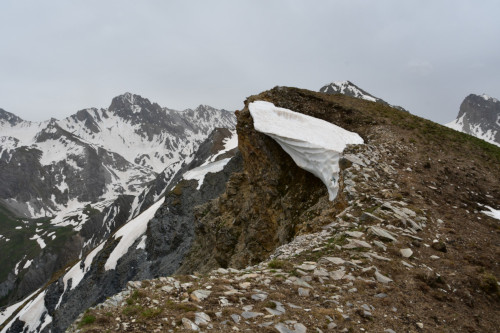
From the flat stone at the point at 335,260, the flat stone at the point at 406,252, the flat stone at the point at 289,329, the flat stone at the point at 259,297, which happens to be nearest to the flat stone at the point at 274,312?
the flat stone at the point at 289,329

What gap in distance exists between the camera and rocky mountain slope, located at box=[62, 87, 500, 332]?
7027 mm

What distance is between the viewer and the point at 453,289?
8.98 meters

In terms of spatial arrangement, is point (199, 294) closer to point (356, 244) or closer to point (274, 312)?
point (274, 312)

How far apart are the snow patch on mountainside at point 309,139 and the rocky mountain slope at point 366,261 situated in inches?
41.0

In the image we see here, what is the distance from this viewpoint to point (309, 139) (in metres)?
19.8

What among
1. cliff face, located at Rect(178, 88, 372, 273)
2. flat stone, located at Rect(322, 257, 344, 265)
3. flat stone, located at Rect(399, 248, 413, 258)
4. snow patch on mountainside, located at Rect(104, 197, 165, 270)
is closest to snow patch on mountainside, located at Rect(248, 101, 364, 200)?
cliff face, located at Rect(178, 88, 372, 273)

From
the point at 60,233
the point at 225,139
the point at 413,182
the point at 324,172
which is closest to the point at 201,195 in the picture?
the point at 324,172

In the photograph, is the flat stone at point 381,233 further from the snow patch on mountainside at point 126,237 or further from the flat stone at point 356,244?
the snow patch on mountainside at point 126,237

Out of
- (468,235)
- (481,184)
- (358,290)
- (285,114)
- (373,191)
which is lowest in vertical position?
(358,290)

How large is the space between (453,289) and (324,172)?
405 inches

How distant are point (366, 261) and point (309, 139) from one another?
11322 mm

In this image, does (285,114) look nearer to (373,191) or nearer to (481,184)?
(373,191)

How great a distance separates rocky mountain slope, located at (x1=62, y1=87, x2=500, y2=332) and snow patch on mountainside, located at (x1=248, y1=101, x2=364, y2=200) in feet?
3.42

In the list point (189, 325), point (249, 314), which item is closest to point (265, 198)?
point (249, 314)
